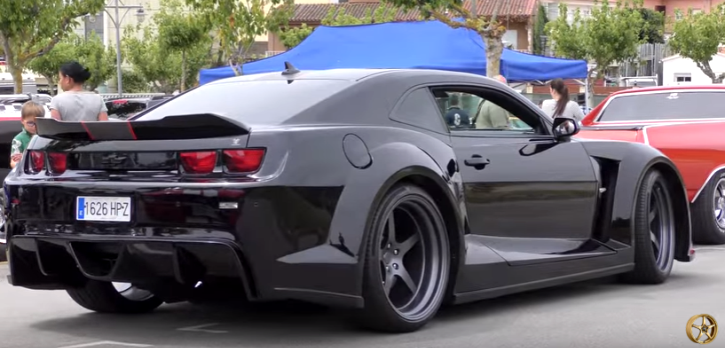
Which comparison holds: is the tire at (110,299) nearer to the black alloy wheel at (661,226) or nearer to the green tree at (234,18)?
the black alloy wheel at (661,226)

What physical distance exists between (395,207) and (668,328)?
60.7 inches

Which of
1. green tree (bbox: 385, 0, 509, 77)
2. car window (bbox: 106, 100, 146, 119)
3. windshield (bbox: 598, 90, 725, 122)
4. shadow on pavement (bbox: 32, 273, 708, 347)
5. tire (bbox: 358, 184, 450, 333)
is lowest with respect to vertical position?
car window (bbox: 106, 100, 146, 119)

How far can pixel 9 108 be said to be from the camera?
1197cm

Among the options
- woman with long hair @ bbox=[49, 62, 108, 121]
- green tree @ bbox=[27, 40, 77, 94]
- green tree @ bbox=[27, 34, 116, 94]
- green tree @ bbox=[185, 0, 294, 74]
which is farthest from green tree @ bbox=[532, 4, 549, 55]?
woman with long hair @ bbox=[49, 62, 108, 121]

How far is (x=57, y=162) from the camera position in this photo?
619 centimetres

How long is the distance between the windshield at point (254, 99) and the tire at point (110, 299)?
95 cm

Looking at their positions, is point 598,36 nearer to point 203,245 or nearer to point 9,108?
point 9,108

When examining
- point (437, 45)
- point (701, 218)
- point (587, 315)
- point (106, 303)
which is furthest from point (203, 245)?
point (437, 45)

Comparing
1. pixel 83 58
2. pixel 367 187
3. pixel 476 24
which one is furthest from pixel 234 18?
pixel 83 58

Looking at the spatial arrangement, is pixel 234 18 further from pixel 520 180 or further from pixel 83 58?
pixel 83 58

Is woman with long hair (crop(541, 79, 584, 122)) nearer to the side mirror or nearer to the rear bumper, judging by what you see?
the side mirror

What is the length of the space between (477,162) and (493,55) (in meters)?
11.8

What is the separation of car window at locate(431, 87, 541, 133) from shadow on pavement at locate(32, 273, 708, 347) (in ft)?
3.26

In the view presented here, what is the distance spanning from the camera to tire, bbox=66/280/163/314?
6.84 m
